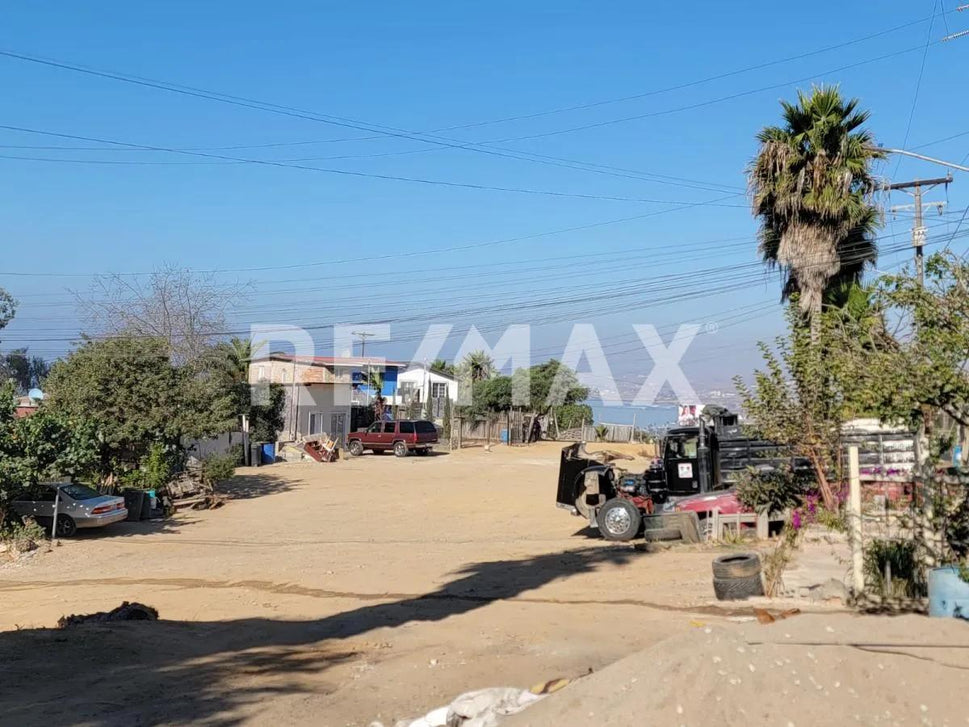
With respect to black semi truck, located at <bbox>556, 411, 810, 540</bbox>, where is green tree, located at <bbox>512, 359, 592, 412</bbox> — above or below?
above

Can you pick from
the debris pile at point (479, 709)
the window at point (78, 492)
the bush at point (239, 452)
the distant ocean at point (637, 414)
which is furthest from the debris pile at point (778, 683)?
the distant ocean at point (637, 414)

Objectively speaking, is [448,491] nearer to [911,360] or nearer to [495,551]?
[495,551]

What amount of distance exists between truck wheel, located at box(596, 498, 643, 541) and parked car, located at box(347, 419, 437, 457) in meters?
27.7

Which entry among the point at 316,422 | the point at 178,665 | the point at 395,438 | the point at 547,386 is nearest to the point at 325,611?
the point at 178,665

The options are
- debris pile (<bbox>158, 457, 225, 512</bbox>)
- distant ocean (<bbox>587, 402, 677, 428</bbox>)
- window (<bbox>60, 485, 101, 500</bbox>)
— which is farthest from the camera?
distant ocean (<bbox>587, 402, 677, 428</bbox>)

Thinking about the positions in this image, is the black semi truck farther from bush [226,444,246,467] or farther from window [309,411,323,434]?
window [309,411,323,434]

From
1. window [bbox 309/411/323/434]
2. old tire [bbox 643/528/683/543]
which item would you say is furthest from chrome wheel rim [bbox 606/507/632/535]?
window [bbox 309/411/323/434]

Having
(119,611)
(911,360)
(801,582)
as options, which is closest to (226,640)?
(119,611)

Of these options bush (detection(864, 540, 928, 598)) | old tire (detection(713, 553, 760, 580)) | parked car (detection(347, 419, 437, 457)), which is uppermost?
parked car (detection(347, 419, 437, 457))

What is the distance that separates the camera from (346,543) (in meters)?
20.8

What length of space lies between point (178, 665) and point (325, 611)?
3.93 meters

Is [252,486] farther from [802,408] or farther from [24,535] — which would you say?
[802,408]

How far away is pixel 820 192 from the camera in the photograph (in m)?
23.8

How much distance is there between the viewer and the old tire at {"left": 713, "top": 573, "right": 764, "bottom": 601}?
11.4 metres
